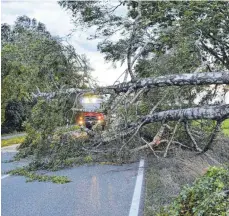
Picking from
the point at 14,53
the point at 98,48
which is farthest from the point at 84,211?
the point at 14,53

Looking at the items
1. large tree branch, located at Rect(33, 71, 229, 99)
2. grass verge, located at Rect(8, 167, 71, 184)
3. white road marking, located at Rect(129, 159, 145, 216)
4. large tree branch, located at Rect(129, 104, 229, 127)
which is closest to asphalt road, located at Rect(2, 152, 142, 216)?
white road marking, located at Rect(129, 159, 145, 216)

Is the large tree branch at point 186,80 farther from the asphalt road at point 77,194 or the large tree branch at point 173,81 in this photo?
the asphalt road at point 77,194

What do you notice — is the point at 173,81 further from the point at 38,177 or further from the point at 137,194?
the point at 38,177

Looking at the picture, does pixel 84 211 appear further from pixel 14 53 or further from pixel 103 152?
pixel 14 53

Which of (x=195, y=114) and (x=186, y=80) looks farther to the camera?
(x=195, y=114)

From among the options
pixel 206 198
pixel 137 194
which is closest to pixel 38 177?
pixel 137 194

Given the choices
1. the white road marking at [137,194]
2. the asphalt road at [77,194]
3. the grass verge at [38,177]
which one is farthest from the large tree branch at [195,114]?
the grass verge at [38,177]

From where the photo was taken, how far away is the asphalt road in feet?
20.5

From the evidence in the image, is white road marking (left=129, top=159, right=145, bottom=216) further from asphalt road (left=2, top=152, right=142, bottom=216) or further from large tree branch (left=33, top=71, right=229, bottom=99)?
large tree branch (left=33, top=71, right=229, bottom=99)

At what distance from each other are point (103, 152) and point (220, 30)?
350 inches

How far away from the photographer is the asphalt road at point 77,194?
6.24 meters

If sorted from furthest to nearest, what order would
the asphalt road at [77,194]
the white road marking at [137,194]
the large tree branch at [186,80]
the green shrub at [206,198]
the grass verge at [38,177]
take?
the grass verge at [38,177] → the large tree branch at [186,80] → the asphalt road at [77,194] → the white road marking at [137,194] → the green shrub at [206,198]

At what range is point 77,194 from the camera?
24.3ft

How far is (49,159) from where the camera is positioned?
10.3m
